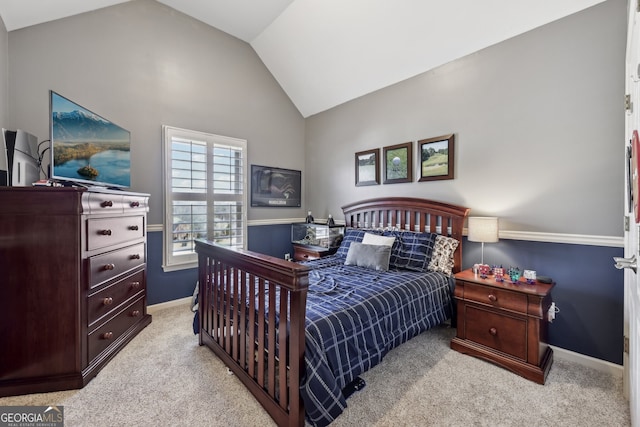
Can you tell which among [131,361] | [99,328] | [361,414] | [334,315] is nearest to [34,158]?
[99,328]

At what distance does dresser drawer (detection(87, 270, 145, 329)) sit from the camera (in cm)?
202

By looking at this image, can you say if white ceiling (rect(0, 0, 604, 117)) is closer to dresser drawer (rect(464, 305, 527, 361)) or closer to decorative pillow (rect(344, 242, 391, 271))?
decorative pillow (rect(344, 242, 391, 271))

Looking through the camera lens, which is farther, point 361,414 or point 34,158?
point 34,158

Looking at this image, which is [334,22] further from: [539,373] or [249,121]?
[539,373]

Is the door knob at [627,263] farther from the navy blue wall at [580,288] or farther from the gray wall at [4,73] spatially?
the gray wall at [4,73]

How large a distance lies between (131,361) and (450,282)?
117 inches

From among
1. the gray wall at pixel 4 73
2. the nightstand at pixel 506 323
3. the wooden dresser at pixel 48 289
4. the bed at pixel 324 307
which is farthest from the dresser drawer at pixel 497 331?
the gray wall at pixel 4 73

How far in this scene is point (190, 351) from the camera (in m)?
2.35

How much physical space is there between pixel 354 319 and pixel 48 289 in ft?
6.92

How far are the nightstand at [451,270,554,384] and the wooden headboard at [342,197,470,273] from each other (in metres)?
0.59

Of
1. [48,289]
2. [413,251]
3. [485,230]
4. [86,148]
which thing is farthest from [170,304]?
[485,230]

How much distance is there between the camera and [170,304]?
3.36 metres

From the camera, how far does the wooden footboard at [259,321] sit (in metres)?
1.38

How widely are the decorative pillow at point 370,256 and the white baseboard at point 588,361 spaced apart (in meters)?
1.59
